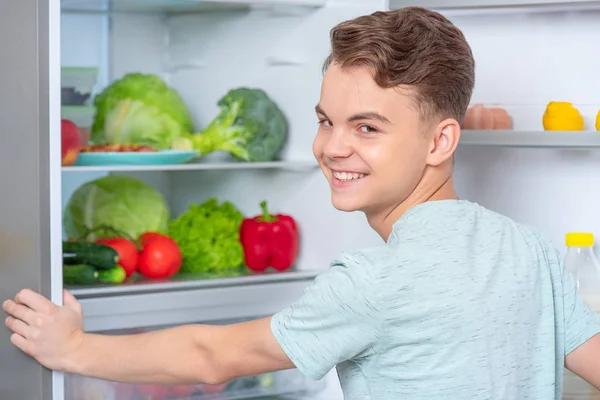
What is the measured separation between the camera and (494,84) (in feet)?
7.03

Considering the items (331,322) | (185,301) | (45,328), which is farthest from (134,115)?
(331,322)

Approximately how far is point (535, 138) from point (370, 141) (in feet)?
2.02

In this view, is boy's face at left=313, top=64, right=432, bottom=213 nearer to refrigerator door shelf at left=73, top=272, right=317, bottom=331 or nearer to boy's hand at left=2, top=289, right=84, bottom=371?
boy's hand at left=2, top=289, right=84, bottom=371

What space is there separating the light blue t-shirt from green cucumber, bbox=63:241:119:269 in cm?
90

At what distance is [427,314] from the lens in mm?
1245

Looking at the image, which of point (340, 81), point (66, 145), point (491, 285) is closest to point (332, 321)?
point (491, 285)

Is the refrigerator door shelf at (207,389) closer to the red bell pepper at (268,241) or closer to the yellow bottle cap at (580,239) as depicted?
the red bell pepper at (268,241)

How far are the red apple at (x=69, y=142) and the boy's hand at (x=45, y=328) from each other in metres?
0.44

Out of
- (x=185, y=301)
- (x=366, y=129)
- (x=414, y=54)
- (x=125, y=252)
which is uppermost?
(x=414, y=54)

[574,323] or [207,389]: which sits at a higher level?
[574,323]

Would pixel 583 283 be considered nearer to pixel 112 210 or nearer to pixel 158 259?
pixel 158 259

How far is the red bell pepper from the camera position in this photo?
2.39 m

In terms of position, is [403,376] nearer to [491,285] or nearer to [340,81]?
[491,285]

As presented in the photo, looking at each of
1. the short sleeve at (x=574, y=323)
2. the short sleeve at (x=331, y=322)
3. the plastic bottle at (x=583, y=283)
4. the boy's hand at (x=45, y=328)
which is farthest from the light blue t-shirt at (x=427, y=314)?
the plastic bottle at (x=583, y=283)
